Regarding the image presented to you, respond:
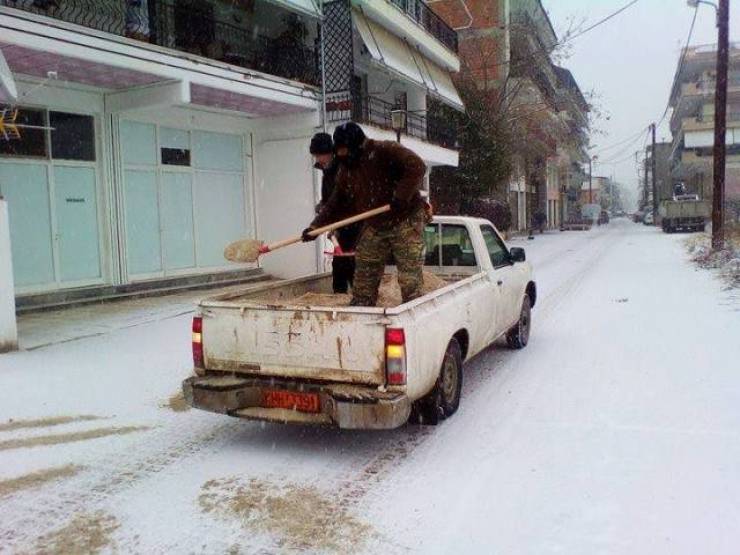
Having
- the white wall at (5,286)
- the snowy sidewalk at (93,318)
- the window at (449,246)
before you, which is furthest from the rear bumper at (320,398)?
the white wall at (5,286)

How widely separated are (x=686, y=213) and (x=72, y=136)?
33712 millimetres

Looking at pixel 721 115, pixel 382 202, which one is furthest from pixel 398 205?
pixel 721 115

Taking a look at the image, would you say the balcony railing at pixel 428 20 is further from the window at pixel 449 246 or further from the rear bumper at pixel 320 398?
the rear bumper at pixel 320 398

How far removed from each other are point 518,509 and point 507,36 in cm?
3392

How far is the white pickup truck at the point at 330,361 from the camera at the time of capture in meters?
4.22

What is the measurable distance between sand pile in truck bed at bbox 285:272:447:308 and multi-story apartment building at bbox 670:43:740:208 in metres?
57.8

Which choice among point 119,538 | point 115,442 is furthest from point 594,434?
point 115,442

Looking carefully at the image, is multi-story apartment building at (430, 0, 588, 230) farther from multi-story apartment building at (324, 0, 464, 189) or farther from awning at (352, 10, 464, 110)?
awning at (352, 10, 464, 110)

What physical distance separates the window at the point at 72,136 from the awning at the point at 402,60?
7.34m

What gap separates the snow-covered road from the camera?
3.39 metres


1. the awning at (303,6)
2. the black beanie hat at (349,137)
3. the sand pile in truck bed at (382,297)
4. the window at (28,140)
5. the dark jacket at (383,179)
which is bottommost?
the sand pile in truck bed at (382,297)

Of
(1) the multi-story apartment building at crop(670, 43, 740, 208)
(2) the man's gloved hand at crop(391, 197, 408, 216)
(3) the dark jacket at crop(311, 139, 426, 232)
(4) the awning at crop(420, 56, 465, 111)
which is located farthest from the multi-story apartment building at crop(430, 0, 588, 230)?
(2) the man's gloved hand at crop(391, 197, 408, 216)

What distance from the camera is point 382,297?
6258 millimetres

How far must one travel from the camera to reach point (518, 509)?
11.9 feet
